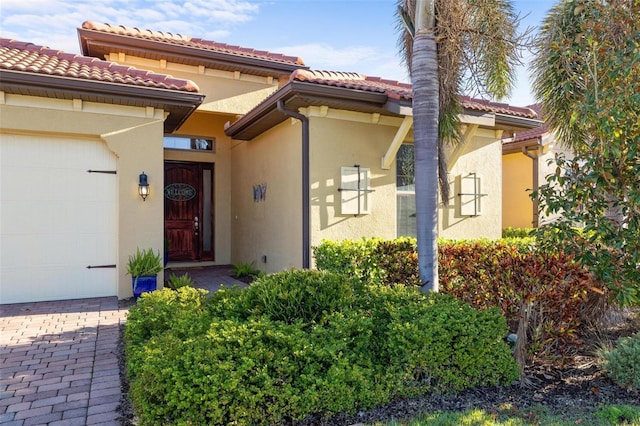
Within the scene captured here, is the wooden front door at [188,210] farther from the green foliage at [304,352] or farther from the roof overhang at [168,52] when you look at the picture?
the green foliage at [304,352]

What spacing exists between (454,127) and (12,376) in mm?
6138

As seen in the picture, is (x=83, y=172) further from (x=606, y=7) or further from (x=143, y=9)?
(x=606, y=7)

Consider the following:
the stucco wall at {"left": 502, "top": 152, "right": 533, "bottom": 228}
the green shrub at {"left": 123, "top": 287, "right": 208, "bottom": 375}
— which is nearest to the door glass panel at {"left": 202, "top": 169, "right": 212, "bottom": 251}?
the green shrub at {"left": 123, "top": 287, "right": 208, "bottom": 375}

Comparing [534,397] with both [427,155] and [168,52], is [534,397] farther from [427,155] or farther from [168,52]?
[168,52]

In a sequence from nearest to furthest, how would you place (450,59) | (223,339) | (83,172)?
(223,339) < (450,59) < (83,172)

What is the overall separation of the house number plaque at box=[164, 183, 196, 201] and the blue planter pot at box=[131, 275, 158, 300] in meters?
4.18

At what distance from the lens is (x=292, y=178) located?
7.86 m

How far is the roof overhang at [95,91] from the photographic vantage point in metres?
5.98

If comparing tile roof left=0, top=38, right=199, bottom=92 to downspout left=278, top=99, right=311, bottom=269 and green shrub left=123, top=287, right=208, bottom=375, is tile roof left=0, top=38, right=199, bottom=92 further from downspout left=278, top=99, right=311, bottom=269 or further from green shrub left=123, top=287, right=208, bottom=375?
green shrub left=123, top=287, right=208, bottom=375

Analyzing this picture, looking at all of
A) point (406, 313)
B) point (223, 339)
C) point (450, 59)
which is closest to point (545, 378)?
point (406, 313)

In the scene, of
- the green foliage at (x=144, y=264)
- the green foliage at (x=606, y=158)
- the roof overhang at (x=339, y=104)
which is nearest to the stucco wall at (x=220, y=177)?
the roof overhang at (x=339, y=104)

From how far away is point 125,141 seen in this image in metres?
6.99

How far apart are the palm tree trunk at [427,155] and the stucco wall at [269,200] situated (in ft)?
9.95

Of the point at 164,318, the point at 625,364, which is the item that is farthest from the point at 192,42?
the point at 625,364
